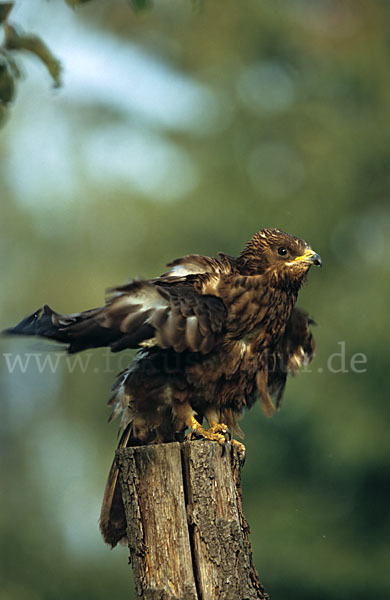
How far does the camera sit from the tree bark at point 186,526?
3.21 m

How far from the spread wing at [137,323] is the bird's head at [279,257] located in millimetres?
562

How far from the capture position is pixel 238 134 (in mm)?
12398

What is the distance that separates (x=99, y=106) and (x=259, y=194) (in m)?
5.59

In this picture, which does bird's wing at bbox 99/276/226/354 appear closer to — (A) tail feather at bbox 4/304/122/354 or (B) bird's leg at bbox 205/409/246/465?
(A) tail feather at bbox 4/304/122/354

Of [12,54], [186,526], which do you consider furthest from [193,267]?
[12,54]

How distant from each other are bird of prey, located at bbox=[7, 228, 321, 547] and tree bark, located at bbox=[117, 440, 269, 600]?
0.43 metres

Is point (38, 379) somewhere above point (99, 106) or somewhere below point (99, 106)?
below

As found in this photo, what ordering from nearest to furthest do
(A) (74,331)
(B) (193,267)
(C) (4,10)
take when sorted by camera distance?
(C) (4,10) → (A) (74,331) → (B) (193,267)

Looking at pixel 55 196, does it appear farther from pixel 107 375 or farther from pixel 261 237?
pixel 261 237

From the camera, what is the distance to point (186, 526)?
3.27 meters

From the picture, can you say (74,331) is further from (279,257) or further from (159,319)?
(279,257)

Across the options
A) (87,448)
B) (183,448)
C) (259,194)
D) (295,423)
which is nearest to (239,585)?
(183,448)

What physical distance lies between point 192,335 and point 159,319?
19 cm

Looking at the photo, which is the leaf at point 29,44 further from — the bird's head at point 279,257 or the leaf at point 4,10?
the bird's head at point 279,257
